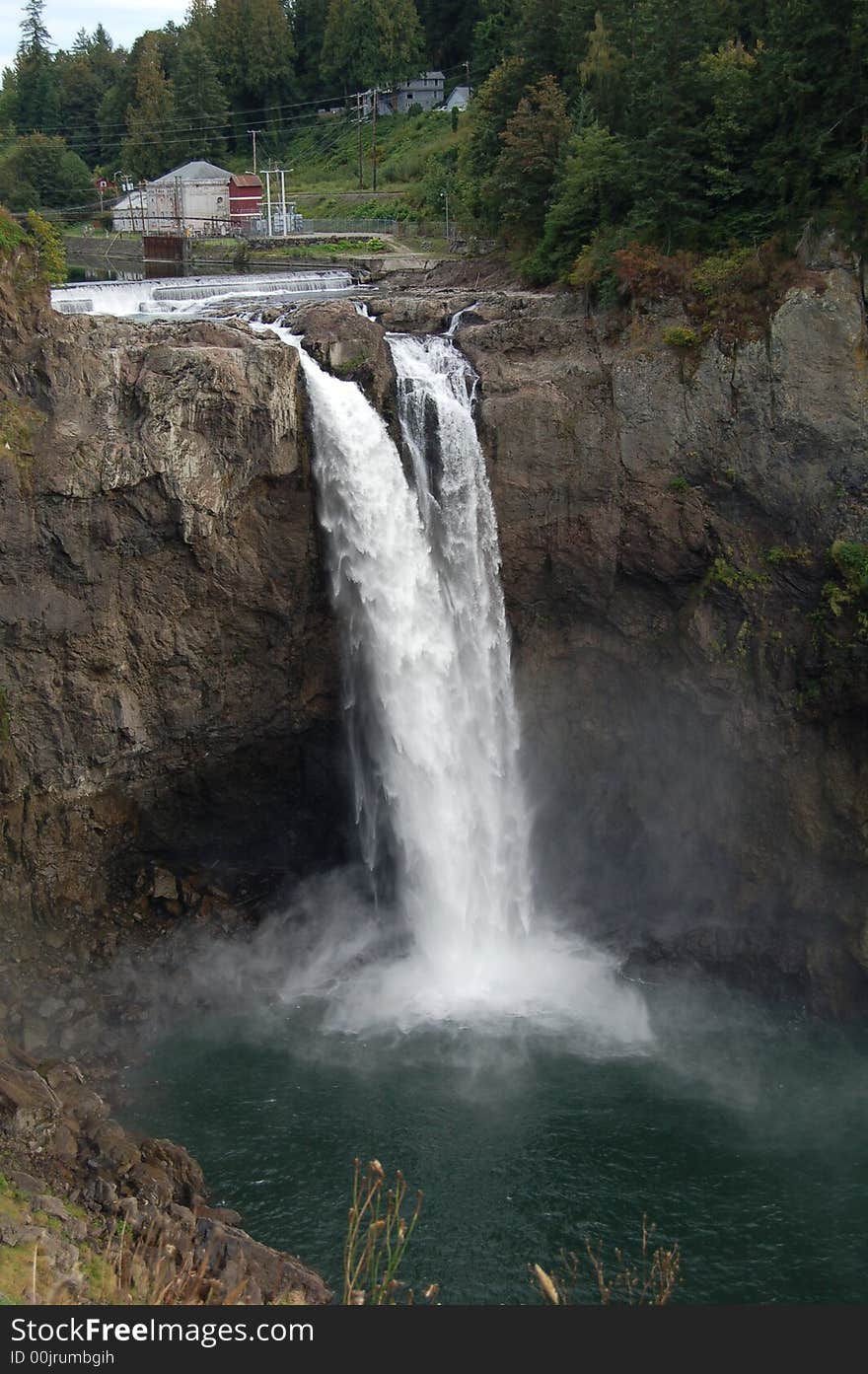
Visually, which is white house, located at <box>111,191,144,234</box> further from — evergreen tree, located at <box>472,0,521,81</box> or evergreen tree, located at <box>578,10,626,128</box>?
evergreen tree, located at <box>578,10,626,128</box>

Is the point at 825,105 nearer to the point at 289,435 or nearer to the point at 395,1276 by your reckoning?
the point at 289,435

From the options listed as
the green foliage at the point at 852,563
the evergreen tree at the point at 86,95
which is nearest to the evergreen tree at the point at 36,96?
the evergreen tree at the point at 86,95

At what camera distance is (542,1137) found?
21.8 metres

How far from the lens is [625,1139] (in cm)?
2192

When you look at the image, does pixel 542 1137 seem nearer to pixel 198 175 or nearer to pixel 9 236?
pixel 9 236

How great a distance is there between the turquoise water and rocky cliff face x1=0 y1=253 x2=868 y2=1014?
3.44 m

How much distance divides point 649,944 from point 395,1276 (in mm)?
11407

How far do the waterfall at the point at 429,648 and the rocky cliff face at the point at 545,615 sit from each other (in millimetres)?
730

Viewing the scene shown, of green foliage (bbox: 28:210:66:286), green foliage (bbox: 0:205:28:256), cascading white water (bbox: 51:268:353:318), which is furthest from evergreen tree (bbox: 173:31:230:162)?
green foliage (bbox: 0:205:28:256)

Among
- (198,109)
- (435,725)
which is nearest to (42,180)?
(198,109)

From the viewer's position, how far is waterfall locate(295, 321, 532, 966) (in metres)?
26.4

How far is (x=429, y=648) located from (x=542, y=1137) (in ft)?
36.6

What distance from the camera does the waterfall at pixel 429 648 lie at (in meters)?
26.4

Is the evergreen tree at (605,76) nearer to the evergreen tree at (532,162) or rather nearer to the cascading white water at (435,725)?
the evergreen tree at (532,162)
